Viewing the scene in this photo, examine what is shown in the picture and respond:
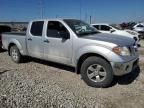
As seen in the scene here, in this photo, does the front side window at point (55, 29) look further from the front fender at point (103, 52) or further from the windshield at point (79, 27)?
the front fender at point (103, 52)

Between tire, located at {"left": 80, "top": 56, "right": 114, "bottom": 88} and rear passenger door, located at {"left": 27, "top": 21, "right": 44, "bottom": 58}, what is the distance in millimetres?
2004

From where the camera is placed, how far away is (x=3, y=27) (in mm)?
12398

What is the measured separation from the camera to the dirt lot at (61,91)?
453 cm

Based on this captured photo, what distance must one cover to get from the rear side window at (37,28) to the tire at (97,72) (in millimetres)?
2241

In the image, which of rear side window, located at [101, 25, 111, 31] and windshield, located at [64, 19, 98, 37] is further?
rear side window, located at [101, 25, 111, 31]

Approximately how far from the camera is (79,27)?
659 centimetres

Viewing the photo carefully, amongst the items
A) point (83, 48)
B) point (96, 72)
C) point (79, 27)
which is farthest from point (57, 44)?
point (96, 72)

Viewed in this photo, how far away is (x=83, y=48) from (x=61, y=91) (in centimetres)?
133

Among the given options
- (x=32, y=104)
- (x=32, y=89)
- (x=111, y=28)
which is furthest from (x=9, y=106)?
(x=111, y=28)

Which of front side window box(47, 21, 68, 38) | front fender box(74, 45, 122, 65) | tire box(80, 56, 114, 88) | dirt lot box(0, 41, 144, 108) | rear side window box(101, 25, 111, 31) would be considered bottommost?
dirt lot box(0, 41, 144, 108)

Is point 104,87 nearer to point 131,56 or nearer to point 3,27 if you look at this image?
point 131,56

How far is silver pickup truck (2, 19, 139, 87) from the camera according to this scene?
5.33 meters

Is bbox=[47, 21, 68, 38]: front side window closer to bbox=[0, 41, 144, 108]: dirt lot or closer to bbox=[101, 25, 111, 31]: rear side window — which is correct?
bbox=[0, 41, 144, 108]: dirt lot

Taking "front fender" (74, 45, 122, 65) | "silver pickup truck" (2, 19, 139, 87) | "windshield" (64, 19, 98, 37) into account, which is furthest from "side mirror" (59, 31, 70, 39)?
→ "front fender" (74, 45, 122, 65)
